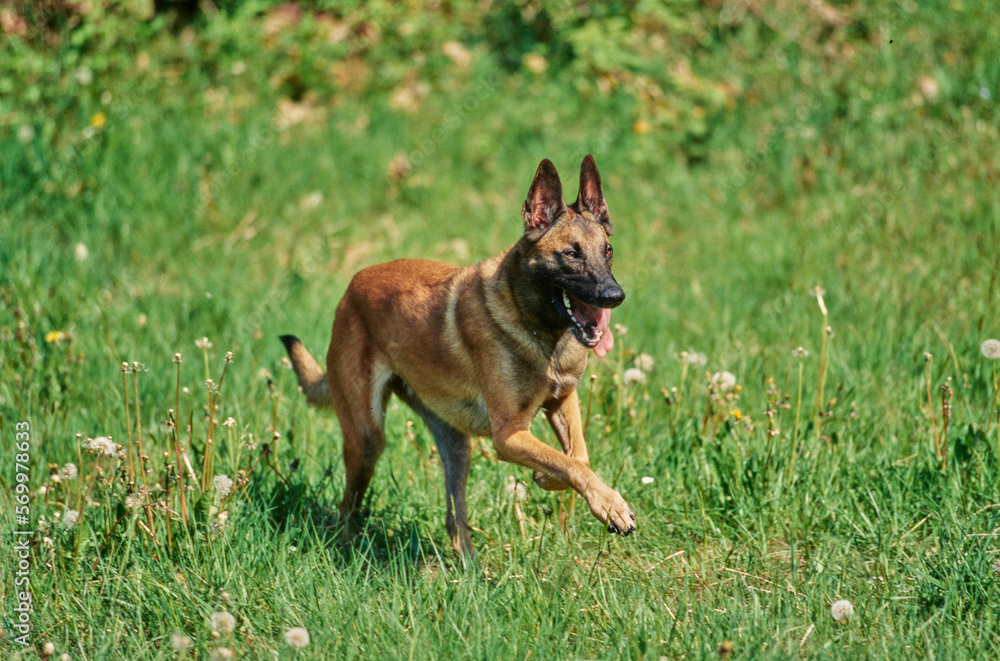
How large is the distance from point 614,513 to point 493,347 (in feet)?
3.00

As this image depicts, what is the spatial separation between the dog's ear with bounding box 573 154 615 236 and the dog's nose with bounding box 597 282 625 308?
0.54 metres

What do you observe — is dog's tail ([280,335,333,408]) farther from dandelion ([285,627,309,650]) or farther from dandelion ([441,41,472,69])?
dandelion ([441,41,472,69])

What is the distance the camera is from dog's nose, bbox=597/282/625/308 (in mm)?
3523

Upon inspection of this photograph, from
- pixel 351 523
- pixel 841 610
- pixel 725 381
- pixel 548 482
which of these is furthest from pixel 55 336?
pixel 841 610

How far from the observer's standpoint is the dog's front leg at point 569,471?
3359 millimetres

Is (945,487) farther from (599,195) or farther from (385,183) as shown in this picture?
(385,183)

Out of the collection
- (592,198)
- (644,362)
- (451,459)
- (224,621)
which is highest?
(592,198)

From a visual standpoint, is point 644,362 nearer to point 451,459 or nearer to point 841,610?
point 451,459

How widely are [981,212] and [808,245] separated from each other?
115 cm

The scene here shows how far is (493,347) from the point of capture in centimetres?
394

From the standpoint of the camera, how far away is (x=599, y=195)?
409 cm

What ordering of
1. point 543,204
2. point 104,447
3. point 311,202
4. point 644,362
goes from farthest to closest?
point 311,202 → point 644,362 → point 543,204 → point 104,447

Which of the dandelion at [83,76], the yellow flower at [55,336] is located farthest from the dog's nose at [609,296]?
the dandelion at [83,76]

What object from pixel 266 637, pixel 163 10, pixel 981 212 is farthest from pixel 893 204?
pixel 163 10
